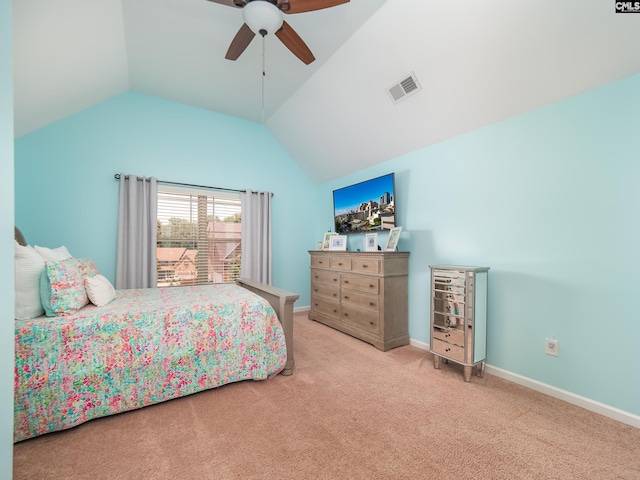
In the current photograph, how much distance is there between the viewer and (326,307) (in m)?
4.00

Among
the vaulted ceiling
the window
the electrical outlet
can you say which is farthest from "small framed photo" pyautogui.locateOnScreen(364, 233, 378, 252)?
the window

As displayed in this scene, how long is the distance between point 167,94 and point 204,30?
151cm

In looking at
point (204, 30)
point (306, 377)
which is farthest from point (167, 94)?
point (306, 377)

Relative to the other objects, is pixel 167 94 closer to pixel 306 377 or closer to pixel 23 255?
pixel 23 255

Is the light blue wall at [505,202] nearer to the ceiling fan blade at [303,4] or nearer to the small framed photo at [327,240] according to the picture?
the small framed photo at [327,240]

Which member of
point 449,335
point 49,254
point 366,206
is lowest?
point 449,335

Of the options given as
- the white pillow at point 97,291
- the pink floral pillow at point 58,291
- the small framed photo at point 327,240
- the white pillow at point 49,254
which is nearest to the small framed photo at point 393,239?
the small framed photo at point 327,240

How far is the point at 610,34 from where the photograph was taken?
175 cm

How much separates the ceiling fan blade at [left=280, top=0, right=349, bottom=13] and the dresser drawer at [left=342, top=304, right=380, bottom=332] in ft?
9.26

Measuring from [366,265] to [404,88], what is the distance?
193 centimetres

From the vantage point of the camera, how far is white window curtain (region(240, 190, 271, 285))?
433 centimetres

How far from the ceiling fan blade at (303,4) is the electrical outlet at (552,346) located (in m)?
2.91

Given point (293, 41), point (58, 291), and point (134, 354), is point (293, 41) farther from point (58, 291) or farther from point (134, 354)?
point (134, 354)

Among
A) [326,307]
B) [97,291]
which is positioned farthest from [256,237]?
[97,291]
